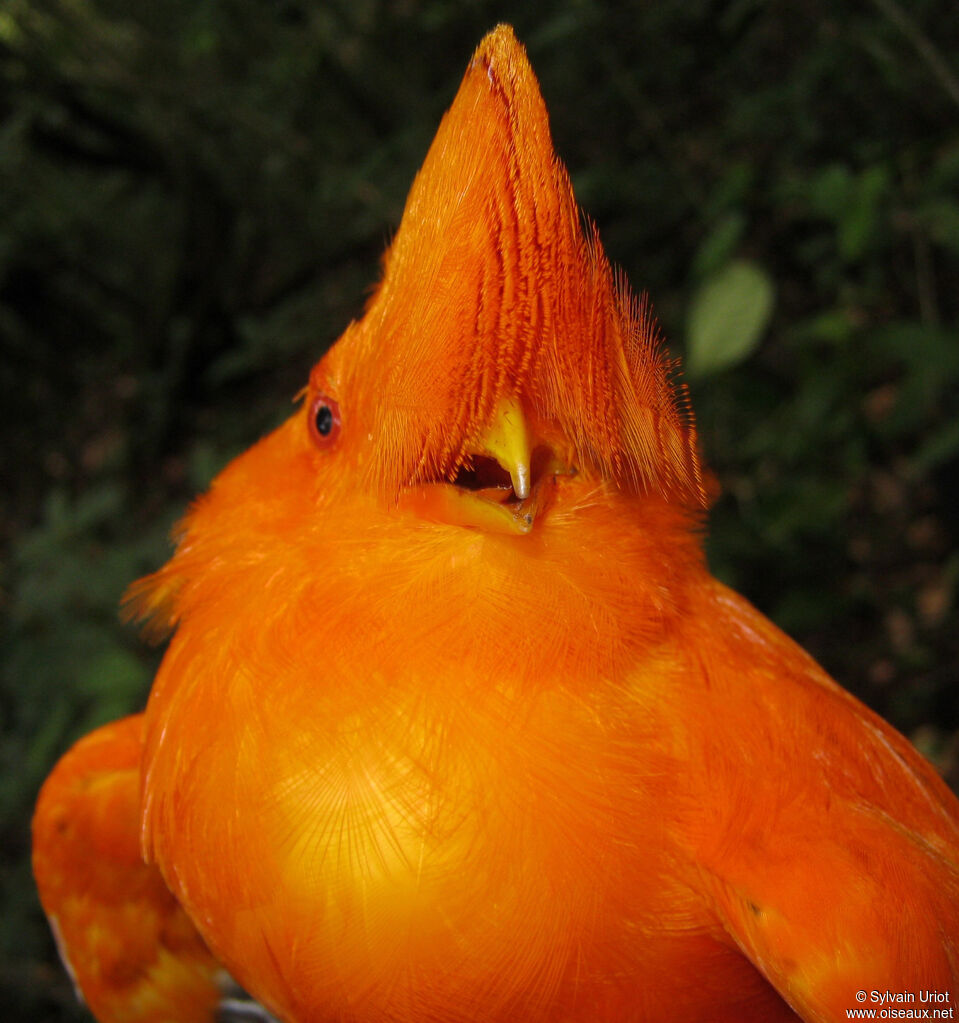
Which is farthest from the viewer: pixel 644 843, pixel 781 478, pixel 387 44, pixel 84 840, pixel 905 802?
pixel 387 44

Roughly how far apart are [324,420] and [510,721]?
1.38 ft

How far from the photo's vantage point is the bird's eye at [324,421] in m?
1.03

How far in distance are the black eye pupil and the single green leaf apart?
4.57 feet

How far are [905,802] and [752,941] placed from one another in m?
0.37

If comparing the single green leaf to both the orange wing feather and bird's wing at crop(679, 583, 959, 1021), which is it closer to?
bird's wing at crop(679, 583, 959, 1021)

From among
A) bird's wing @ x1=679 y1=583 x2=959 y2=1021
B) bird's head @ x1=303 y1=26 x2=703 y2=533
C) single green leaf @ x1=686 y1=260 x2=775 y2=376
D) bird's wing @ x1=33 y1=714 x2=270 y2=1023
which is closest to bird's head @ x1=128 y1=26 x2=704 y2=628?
bird's head @ x1=303 y1=26 x2=703 y2=533

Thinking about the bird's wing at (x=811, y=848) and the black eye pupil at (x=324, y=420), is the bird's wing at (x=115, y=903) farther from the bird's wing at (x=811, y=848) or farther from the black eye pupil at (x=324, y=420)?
the bird's wing at (x=811, y=848)

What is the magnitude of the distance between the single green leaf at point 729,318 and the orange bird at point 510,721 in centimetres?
130

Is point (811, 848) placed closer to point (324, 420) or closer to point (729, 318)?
point (324, 420)

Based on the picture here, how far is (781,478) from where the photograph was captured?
3.07m

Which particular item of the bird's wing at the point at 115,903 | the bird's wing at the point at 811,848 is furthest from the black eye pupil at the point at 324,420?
the bird's wing at the point at 115,903

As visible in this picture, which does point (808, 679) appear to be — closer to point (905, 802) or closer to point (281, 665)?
point (905, 802)

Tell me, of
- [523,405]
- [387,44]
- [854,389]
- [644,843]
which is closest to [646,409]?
[523,405]

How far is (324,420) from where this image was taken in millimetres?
1047
